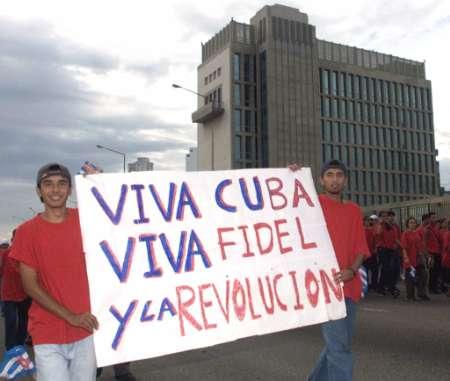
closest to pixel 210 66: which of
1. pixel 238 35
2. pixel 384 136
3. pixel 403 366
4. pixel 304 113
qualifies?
pixel 238 35

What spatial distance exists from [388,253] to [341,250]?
30.0ft

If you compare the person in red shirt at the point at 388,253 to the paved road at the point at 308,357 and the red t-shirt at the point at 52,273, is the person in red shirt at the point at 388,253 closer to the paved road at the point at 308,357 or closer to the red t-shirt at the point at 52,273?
the paved road at the point at 308,357

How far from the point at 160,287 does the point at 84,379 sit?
0.70m

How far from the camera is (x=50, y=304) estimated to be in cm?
316

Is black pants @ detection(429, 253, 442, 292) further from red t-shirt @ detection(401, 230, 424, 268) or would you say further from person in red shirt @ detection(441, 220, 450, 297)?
red t-shirt @ detection(401, 230, 424, 268)

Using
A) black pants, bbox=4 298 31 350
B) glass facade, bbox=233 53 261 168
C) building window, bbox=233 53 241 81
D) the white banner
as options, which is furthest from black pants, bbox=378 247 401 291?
building window, bbox=233 53 241 81

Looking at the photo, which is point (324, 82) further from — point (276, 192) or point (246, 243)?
point (246, 243)

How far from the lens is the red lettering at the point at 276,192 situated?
4.33m

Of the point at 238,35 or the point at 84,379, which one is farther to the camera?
the point at 238,35

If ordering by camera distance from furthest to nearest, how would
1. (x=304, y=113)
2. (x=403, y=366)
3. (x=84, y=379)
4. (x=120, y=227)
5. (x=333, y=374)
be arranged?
(x=304, y=113), (x=403, y=366), (x=333, y=374), (x=120, y=227), (x=84, y=379)

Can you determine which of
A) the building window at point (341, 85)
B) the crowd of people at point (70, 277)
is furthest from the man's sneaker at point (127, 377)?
the building window at point (341, 85)

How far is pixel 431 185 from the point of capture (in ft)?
324

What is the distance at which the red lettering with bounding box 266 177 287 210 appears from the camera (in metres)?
4.33

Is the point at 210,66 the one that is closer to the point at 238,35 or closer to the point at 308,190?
the point at 238,35
